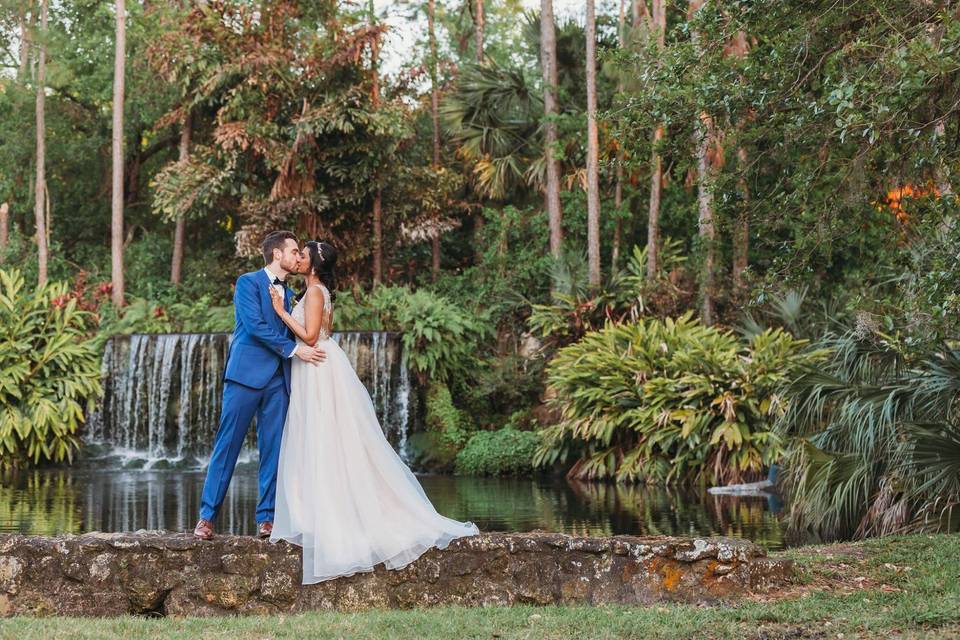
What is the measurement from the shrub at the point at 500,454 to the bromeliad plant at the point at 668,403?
449mm

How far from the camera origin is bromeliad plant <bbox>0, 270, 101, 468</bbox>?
64.4ft

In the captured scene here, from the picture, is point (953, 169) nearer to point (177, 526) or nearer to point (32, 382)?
point (177, 526)

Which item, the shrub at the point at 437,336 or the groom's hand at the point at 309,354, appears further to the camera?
the shrub at the point at 437,336

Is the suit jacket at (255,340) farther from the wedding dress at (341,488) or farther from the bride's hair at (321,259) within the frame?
the bride's hair at (321,259)

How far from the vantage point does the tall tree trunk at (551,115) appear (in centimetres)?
2297

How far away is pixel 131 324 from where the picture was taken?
23.5 m

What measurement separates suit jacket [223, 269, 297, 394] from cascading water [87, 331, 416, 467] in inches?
553

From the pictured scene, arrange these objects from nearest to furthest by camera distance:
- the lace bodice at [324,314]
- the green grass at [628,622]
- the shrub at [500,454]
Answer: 1. the green grass at [628,622]
2. the lace bodice at [324,314]
3. the shrub at [500,454]

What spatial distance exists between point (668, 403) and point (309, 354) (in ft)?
36.1

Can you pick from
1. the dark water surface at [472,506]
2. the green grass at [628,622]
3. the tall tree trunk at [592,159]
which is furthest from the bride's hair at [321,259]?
the tall tree trunk at [592,159]

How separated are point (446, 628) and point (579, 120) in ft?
62.4

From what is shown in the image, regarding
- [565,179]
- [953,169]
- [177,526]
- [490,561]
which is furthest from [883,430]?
[565,179]

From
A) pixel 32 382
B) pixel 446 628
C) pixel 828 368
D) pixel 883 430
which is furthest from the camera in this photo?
pixel 32 382

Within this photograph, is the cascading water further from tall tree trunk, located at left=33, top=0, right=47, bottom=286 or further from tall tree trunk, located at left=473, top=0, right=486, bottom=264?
tall tree trunk, located at left=473, top=0, right=486, bottom=264
